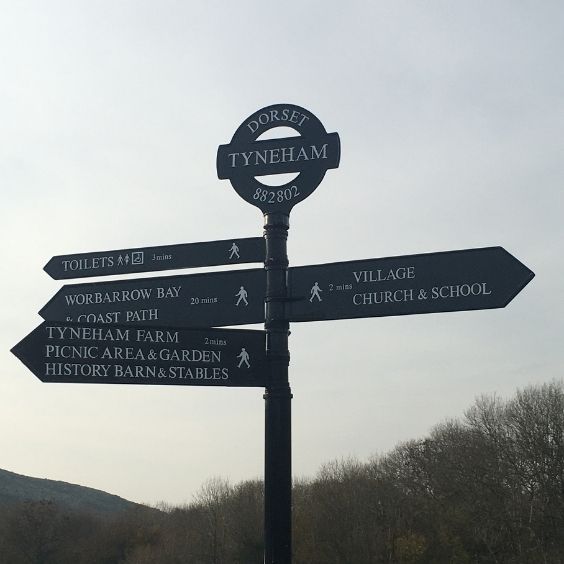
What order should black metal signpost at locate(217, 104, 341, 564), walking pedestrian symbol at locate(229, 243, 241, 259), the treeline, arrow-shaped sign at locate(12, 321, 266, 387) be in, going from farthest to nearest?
the treeline → walking pedestrian symbol at locate(229, 243, 241, 259) → black metal signpost at locate(217, 104, 341, 564) → arrow-shaped sign at locate(12, 321, 266, 387)

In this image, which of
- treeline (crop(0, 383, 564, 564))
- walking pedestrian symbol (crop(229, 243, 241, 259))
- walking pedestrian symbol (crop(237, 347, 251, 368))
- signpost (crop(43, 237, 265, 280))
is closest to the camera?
walking pedestrian symbol (crop(237, 347, 251, 368))

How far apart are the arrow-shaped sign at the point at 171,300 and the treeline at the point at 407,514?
113ft

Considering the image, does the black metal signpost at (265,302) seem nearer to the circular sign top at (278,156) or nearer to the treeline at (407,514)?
the circular sign top at (278,156)

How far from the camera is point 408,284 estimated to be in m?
6.59

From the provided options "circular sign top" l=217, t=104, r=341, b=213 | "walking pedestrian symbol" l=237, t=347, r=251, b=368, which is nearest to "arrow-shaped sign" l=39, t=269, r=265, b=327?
"walking pedestrian symbol" l=237, t=347, r=251, b=368

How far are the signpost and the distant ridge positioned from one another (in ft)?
360

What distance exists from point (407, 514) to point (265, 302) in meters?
45.9

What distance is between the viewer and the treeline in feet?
138

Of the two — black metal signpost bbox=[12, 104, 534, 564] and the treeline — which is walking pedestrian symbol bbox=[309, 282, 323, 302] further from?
the treeline

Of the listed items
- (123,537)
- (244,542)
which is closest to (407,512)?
(244,542)

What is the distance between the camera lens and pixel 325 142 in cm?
691

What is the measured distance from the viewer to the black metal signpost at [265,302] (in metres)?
6.37

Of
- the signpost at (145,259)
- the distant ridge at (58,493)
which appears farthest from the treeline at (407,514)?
the distant ridge at (58,493)

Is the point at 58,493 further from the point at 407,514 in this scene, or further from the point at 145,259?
the point at 145,259
